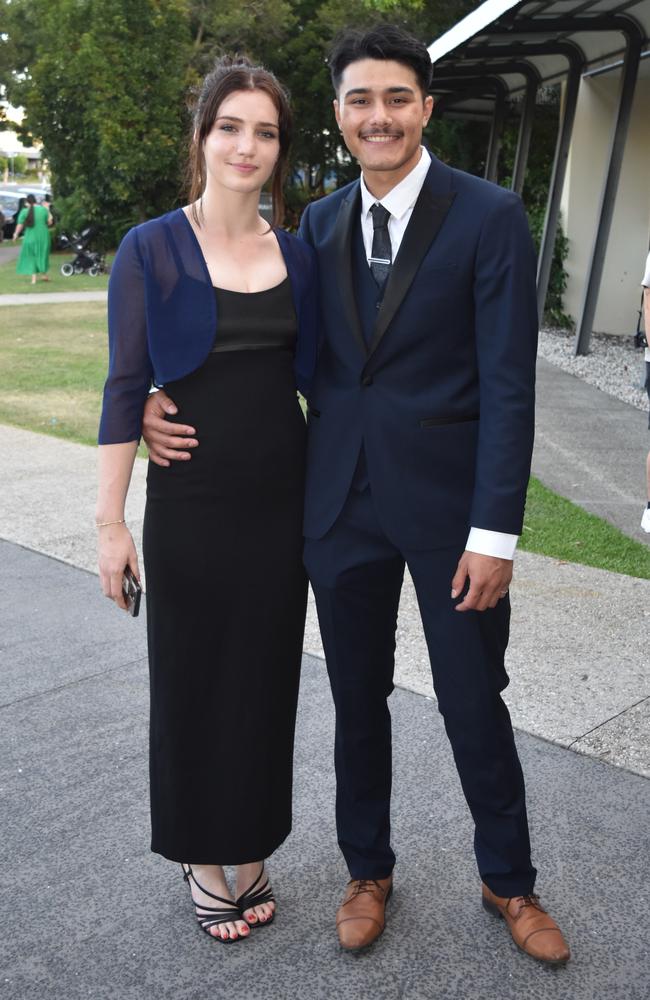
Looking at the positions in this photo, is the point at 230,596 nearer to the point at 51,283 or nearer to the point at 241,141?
the point at 241,141

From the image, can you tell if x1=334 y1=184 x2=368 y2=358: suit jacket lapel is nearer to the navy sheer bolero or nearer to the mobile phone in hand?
the navy sheer bolero

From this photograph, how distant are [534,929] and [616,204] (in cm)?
1481

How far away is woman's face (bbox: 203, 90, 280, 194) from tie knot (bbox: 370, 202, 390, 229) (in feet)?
0.91

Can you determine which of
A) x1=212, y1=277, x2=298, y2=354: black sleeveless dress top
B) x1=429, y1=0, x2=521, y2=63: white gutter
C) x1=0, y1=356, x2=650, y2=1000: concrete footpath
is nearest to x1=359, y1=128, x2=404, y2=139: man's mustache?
x1=212, y1=277, x2=298, y2=354: black sleeveless dress top

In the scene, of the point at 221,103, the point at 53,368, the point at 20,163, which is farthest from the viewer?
the point at 20,163

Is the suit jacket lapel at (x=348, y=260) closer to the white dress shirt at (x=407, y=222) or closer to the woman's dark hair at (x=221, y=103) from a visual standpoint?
the white dress shirt at (x=407, y=222)

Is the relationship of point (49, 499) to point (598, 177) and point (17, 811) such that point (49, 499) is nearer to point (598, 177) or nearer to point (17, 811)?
point (17, 811)

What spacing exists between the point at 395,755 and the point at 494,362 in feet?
5.65

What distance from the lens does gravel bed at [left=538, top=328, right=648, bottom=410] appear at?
1166 centimetres

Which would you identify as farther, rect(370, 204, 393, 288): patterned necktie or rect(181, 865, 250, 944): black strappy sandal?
rect(181, 865, 250, 944): black strappy sandal

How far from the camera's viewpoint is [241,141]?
8.66ft

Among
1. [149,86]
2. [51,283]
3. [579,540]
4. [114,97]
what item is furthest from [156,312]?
[149,86]

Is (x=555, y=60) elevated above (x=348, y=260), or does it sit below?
below

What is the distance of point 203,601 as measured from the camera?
2.81 meters
